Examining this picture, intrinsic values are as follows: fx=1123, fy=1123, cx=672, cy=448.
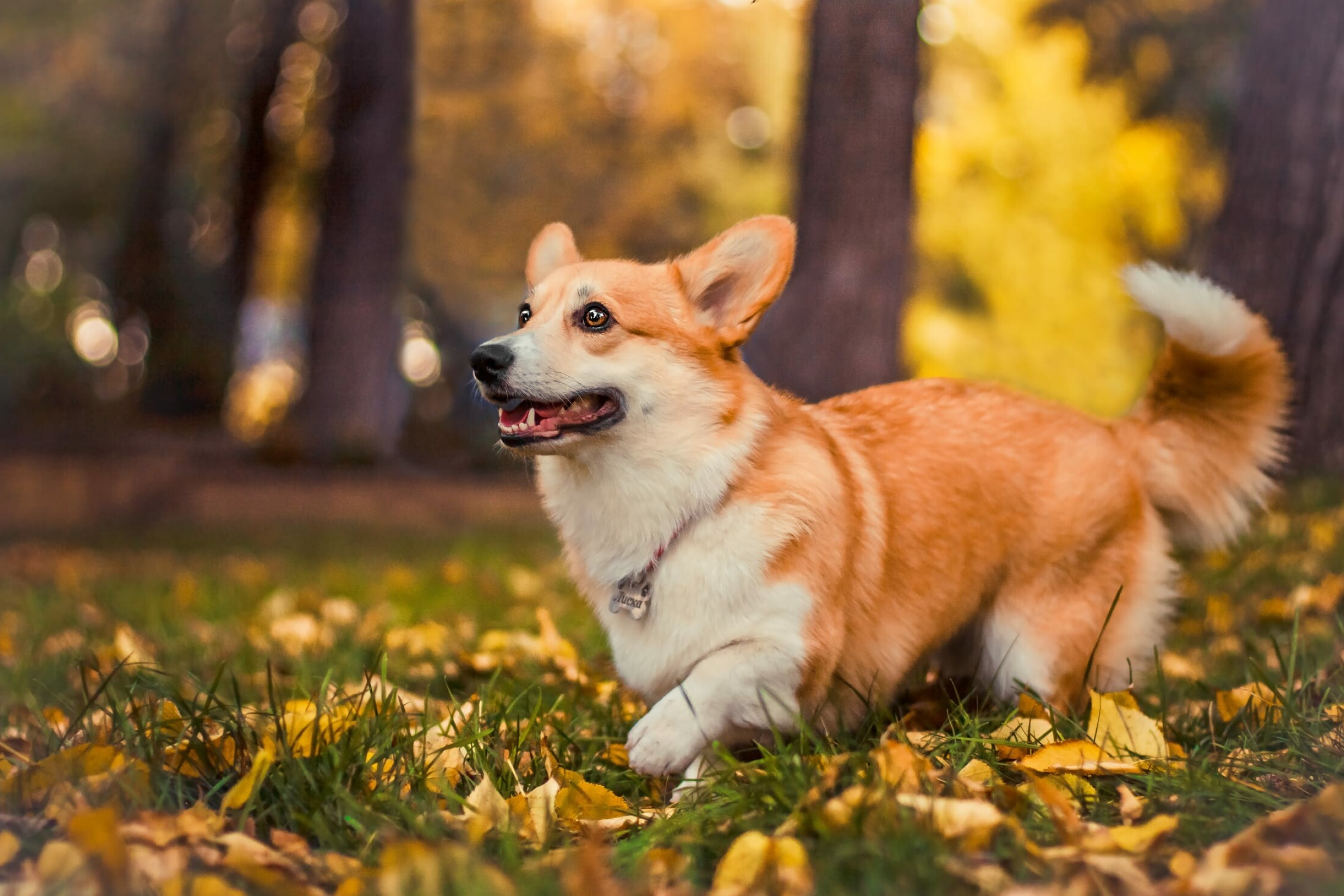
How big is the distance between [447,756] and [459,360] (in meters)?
12.5

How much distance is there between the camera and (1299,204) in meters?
4.77

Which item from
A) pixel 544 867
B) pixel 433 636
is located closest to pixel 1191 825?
pixel 544 867

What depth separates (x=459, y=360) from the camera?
1435cm

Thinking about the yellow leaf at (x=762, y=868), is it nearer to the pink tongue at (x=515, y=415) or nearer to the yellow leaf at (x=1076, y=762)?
the yellow leaf at (x=1076, y=762)

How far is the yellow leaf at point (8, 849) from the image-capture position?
5.62 ft

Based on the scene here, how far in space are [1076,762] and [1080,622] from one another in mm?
720

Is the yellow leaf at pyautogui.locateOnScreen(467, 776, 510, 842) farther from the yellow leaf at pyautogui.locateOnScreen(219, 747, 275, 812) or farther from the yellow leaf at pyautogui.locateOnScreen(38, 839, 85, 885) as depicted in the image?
the yellow leaf at pyautogui.locateOnScreen(38, 839, 85, 885)

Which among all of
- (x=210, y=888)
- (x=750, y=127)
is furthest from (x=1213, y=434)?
(x=750, y=127)

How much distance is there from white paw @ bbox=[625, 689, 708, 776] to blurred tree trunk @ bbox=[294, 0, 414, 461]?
7.40m

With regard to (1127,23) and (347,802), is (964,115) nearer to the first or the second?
(1127,23)

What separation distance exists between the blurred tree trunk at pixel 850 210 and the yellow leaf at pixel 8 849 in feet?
8.98

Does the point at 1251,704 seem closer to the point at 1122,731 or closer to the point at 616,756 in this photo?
the point at 1122,731

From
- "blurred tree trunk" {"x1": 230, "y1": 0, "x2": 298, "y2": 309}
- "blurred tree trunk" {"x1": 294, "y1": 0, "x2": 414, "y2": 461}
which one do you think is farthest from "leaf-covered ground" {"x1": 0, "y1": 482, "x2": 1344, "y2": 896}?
"blurred tree trunk" {"x1": 230, "y1": 0, "x2": 298, "y2": 309}

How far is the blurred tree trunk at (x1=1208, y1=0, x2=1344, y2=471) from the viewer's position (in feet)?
15.3
